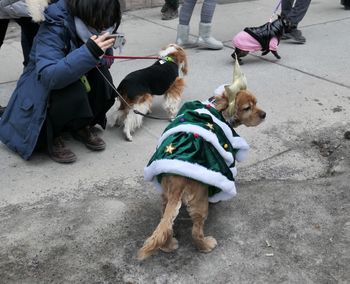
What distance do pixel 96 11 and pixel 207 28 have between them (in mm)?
2904

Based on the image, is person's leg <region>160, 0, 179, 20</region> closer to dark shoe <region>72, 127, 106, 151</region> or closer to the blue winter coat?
dark shoe <region>72, 127, 106, 151</region>

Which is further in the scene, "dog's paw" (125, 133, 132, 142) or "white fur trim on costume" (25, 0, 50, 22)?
"dog's paw" (125, 133, 132, 142)

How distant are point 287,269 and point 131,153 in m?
1.66

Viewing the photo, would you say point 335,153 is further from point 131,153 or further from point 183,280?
point 183,280

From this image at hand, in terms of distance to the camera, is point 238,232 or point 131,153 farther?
point 131,153

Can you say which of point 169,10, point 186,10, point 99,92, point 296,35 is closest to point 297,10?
point 296,35

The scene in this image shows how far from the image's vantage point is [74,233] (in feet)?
9.53

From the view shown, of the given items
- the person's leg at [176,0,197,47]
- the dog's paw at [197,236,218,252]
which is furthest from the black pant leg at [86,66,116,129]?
the person's leg at [176,0,197,47]

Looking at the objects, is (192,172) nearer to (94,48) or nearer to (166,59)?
(94,48)

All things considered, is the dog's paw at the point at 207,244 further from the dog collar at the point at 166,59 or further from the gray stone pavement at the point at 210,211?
the dog collar at the point at 166,59

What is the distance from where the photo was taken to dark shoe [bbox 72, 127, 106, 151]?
12.6 ft

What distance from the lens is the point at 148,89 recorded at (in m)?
3.99

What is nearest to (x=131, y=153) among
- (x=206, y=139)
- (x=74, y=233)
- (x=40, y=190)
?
(x=40, y=190)

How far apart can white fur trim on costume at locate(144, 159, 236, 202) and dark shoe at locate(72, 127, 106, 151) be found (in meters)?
1.19
